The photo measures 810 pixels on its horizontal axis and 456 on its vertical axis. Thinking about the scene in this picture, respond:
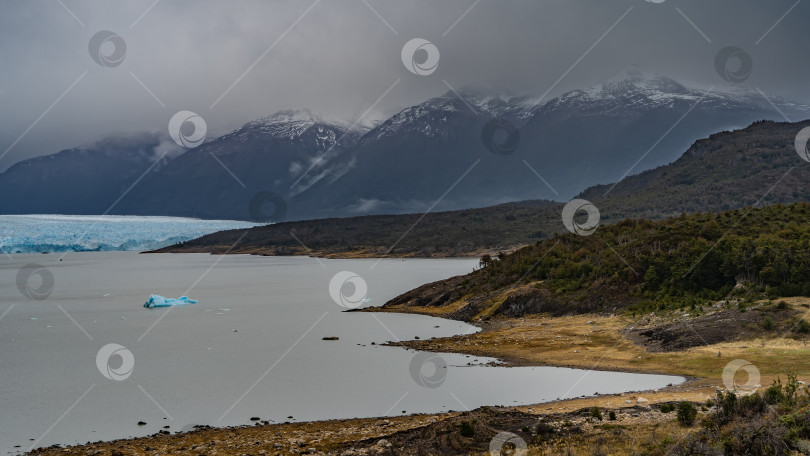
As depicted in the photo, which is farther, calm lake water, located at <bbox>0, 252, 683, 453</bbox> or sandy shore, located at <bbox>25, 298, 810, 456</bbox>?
calm lake water, located at <bbox>0, 252, 683, 453</bbox>

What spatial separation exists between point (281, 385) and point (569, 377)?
12.0 meters

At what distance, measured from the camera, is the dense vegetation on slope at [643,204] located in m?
125

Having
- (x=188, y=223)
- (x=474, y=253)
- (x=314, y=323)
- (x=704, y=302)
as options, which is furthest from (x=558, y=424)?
(x=188, y=223)

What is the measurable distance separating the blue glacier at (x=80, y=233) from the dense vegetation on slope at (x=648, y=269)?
10477 centimetres

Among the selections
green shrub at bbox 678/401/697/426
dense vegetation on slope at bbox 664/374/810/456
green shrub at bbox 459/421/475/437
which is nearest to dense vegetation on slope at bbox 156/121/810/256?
dense vegetation on slope at bbox 664/374/810/456

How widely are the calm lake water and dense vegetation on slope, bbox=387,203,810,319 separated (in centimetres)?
622

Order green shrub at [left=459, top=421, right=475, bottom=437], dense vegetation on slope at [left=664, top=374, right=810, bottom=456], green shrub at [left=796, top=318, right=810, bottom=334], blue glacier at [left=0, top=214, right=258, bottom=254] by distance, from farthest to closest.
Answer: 1. blue glacier at [left=0, top=214, right=258, bottom=254]
2. green shrub at [left=796, top=318, right=810, bottom=334]
3. green shrub at [left=459, top=421, right=475, bottom=437]
4. dense vegetation on slope at [left=664, top=374, right=810, bottom=456]

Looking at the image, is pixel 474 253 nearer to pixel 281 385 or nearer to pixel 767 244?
pixel 767 244

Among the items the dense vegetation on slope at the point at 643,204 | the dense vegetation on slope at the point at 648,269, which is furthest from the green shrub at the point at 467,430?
the dense vegetation on slope at the point at 643,204

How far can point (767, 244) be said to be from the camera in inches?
1436

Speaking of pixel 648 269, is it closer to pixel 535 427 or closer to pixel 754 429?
pixel 535 427

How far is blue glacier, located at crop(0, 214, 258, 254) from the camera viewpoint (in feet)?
423

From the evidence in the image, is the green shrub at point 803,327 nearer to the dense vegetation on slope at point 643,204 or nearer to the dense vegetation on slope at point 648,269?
the dense vegetation on slope at point 648,269

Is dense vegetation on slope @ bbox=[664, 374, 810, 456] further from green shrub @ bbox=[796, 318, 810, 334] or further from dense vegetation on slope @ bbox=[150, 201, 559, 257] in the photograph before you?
dense vegetation on slope @ bbox=[150, 201, 559, 257]
